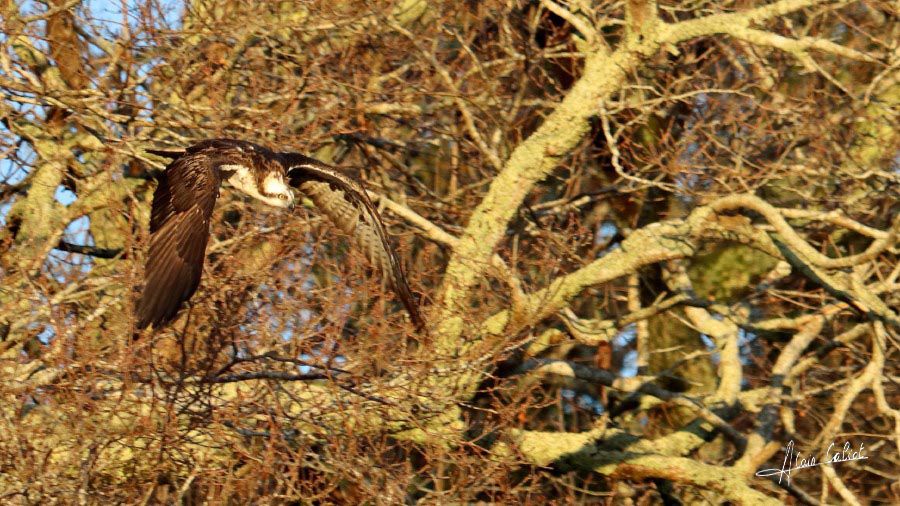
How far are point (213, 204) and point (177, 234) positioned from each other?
395 mm

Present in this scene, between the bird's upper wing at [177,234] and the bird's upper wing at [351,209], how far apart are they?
29.1 inches

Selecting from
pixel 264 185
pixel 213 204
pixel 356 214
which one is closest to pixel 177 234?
pixel 213 204

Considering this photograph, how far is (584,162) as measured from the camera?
32.5 ft

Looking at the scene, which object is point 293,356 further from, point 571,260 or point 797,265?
point 797,265

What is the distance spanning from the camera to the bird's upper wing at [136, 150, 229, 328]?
594 cm

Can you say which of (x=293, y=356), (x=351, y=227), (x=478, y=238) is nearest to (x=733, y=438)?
(x=478, y=238)

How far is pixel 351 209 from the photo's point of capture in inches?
332

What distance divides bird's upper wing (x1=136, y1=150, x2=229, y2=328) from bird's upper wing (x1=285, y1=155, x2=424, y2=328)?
739 mm

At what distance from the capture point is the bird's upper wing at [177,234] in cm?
594
